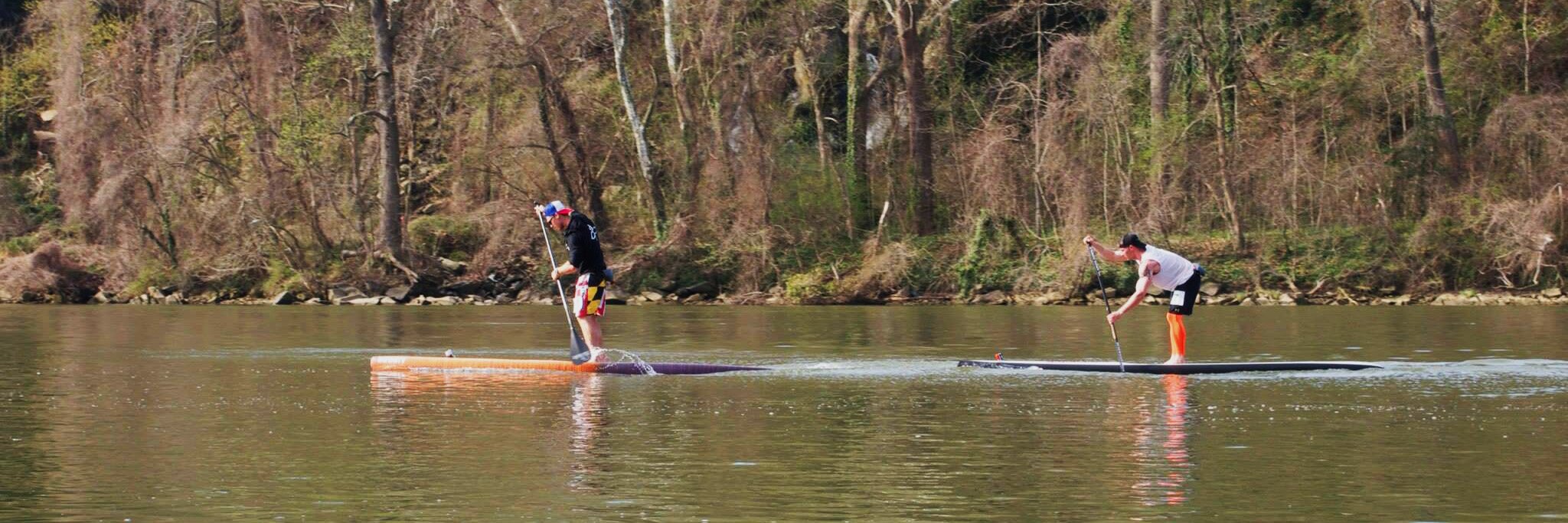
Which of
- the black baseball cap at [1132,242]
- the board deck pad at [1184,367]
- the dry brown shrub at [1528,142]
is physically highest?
the dry brown shrub at [1528,142]

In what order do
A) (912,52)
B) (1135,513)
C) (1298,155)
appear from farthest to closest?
(912,52)
(1298,155)
(1135,513)

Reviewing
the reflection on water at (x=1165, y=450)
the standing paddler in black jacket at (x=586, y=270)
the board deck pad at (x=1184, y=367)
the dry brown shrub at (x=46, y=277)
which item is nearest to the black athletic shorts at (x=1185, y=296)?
the board deck pad at (x=1184, y=367)

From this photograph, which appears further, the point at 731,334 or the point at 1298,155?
the point at 1298,155

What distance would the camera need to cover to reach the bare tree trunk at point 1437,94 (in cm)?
4262

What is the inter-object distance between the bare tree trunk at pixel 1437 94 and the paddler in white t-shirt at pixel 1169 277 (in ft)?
79.6

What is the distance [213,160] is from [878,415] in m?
33.1

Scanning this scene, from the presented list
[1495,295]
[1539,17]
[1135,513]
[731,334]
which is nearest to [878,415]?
[1135,513]

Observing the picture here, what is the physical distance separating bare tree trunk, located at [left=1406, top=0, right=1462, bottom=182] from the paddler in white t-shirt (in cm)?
2427

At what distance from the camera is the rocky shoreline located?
3941cm

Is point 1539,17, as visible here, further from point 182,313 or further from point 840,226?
point 182,313

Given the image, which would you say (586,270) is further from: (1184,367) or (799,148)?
(799,148)

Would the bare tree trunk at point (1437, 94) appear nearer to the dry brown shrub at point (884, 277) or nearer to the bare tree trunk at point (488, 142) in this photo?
the dry brown shrub at point (884, 277)

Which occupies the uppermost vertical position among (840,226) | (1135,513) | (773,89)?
(773,89)

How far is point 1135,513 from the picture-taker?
10438 millimetres
